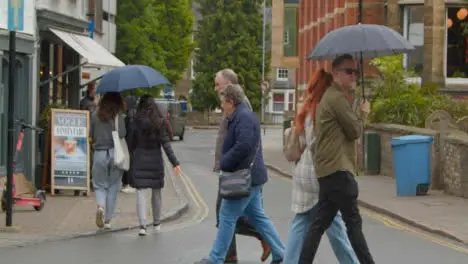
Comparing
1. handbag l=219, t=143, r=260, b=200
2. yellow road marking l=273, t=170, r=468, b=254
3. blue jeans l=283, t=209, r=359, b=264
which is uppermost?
handbag l=219, t=143, r=260, b=200

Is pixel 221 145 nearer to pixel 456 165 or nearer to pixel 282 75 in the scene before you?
pixel 456 165

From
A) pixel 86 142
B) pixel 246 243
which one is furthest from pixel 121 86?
pixel 86 142

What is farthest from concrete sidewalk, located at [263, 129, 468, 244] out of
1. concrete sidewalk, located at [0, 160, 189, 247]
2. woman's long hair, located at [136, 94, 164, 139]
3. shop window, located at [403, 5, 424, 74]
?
shop window, located at [403, 5, 424, 74]

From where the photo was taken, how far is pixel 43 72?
2466 centimetres

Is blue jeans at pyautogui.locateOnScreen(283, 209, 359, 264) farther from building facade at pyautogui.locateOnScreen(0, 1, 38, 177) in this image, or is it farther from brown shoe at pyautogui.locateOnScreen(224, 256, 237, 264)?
building facade at pyautogui.locateOnScreen(0, 1, 38, 177)

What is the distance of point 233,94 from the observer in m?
12.0

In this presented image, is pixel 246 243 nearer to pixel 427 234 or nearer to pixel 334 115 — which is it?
pixel 427 234

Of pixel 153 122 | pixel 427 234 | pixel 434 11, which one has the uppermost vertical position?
pixel 434 11

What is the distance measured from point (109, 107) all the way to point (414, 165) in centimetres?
799

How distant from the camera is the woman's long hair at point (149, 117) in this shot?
15312 millimetres

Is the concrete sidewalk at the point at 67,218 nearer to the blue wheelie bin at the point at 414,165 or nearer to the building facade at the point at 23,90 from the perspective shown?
the building facade at the point at 23,90

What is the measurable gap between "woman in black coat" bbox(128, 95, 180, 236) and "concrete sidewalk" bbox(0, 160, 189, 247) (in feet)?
3.06

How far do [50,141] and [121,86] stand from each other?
19.6 feet

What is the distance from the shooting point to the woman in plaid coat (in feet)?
34.2
